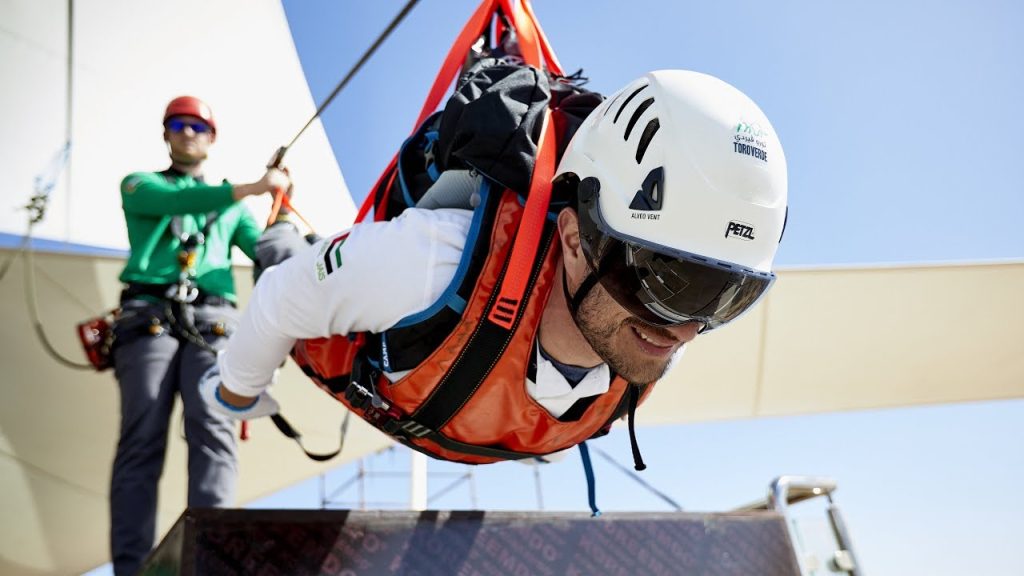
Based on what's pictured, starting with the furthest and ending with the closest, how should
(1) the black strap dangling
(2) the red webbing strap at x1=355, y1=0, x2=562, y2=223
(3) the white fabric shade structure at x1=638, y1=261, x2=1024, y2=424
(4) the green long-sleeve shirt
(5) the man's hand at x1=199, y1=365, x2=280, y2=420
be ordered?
(3) the white fabric shade structure at x1=638, y1=261, x2=1024, y2=424 → (4) the green long-sleeve shirt → (2) the red webbing strap at x1=355, y1=0, x2=562, y2=223 → (5) the man's hand at x1=199, y1=365, x2=280, y2=420 → (1) the black strap dangling

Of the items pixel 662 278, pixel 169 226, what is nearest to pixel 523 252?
pixel 662 278

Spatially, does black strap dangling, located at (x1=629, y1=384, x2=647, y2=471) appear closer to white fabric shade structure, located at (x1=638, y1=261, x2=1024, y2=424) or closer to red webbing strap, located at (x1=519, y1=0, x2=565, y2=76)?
red webbing strap, located at (x1=519, y1=0, x2=565, y2=76)

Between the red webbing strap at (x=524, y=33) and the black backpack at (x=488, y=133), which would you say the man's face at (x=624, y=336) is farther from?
the red webbing strap at (x=524, y=33)

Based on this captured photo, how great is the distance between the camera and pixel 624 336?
1.41 m

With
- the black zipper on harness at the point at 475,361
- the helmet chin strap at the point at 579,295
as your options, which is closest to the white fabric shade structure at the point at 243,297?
the black zipper on harness at the point at 475,361

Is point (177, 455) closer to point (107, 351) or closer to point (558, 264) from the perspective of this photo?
point (107, 351)

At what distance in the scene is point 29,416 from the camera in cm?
373

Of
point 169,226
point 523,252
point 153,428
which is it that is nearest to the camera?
point 523,252

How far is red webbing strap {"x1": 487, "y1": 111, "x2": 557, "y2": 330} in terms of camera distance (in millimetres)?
1346

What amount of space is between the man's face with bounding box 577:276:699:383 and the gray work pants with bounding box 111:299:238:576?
3.61 feet

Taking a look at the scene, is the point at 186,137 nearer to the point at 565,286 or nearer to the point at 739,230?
the point at 565,286

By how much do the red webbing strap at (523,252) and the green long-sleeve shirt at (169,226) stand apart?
1.10 m

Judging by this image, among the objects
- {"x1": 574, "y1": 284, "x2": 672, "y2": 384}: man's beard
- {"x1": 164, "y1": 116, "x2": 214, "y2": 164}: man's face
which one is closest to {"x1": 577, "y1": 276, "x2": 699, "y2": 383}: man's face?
{"x1": 574, "y1": 284, "x2": 672, "y2": 384}: man's beard

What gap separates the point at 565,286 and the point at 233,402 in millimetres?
787
